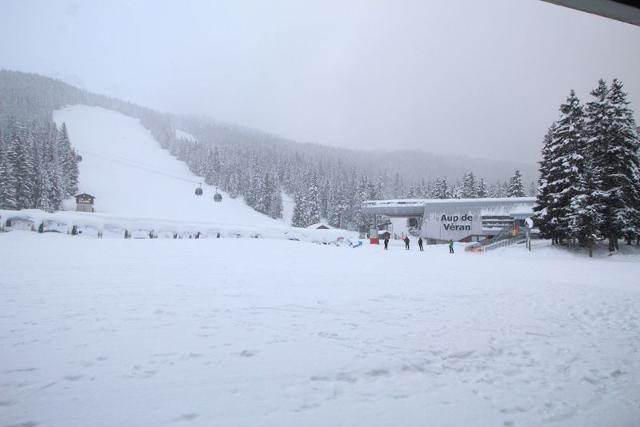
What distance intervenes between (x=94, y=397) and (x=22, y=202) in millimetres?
60928

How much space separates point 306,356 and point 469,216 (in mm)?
43745

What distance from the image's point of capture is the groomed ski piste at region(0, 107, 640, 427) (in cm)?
302

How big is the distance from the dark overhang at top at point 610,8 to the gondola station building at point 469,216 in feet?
133

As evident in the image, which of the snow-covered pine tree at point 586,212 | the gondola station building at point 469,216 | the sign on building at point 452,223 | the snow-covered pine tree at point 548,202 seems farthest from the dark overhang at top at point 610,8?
the sign on building at point 452,223

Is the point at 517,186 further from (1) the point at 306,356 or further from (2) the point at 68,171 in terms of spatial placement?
(2) the point at 68,171

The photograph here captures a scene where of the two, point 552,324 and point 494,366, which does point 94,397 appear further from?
point 552,324

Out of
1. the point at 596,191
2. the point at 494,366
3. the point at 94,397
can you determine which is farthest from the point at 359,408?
the point at 596,191

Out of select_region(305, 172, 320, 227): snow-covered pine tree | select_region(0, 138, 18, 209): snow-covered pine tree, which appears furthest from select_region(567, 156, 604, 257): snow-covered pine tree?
select_region(0, 138, 18, 209): snow-covered pine tree

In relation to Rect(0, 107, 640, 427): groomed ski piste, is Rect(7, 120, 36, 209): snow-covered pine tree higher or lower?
higher

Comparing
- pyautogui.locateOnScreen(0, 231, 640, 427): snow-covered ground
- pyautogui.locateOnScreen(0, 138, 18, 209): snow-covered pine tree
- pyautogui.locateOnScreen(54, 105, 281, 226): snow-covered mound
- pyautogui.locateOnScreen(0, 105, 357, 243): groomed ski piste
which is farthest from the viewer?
pyautogui.locateOnScreen(54, 105, 281, 226): snow-covered mound

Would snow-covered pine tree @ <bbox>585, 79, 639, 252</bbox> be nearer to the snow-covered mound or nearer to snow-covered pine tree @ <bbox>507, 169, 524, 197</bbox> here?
snow-covered pine tree @ <bbox>507, 169, 524, 197</bbox>

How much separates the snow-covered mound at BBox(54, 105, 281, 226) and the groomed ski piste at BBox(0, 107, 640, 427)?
A: 43.6m

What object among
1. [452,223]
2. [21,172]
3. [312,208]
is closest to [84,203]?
[21,172]

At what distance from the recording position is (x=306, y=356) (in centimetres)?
423
